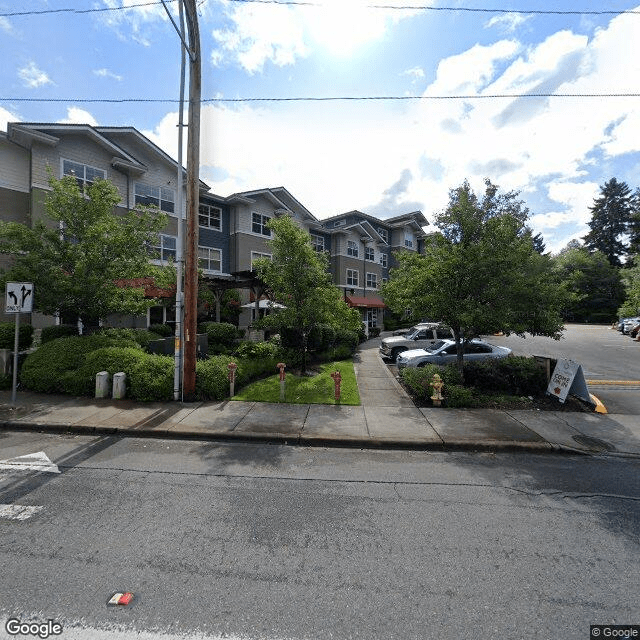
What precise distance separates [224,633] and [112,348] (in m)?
9.00

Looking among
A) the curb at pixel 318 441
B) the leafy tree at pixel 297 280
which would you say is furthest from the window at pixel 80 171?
the curb at pixel 318 441

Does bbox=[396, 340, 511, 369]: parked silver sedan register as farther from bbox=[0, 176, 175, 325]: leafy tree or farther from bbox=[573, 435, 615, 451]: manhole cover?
bbox=[0, 176, 175, 325]: leafy tree

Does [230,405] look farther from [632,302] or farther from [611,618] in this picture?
[632,302]

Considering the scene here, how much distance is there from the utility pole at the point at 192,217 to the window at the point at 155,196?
1208cm

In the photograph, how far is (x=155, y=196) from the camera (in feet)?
65.4

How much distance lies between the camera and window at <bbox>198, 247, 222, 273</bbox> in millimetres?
21744

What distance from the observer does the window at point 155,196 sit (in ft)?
63.6

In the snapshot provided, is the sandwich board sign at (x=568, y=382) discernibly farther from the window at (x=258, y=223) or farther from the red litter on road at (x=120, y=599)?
the window at (x=258, y=223)

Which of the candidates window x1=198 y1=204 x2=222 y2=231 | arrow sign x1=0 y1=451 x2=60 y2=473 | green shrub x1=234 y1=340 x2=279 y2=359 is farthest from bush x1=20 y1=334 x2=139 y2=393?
window x1=198 y1=204 x2=222 y2=231

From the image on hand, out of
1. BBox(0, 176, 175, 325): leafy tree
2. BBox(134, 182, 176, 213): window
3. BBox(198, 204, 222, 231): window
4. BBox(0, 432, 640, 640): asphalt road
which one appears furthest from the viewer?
BBox(198, 204, 222, 231): window

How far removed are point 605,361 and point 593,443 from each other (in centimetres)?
1420

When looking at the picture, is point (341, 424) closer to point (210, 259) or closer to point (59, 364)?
point (59, 364)

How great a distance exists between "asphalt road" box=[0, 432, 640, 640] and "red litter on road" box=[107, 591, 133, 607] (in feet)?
0.20

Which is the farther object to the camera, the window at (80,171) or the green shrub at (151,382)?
the window at (80,171)
